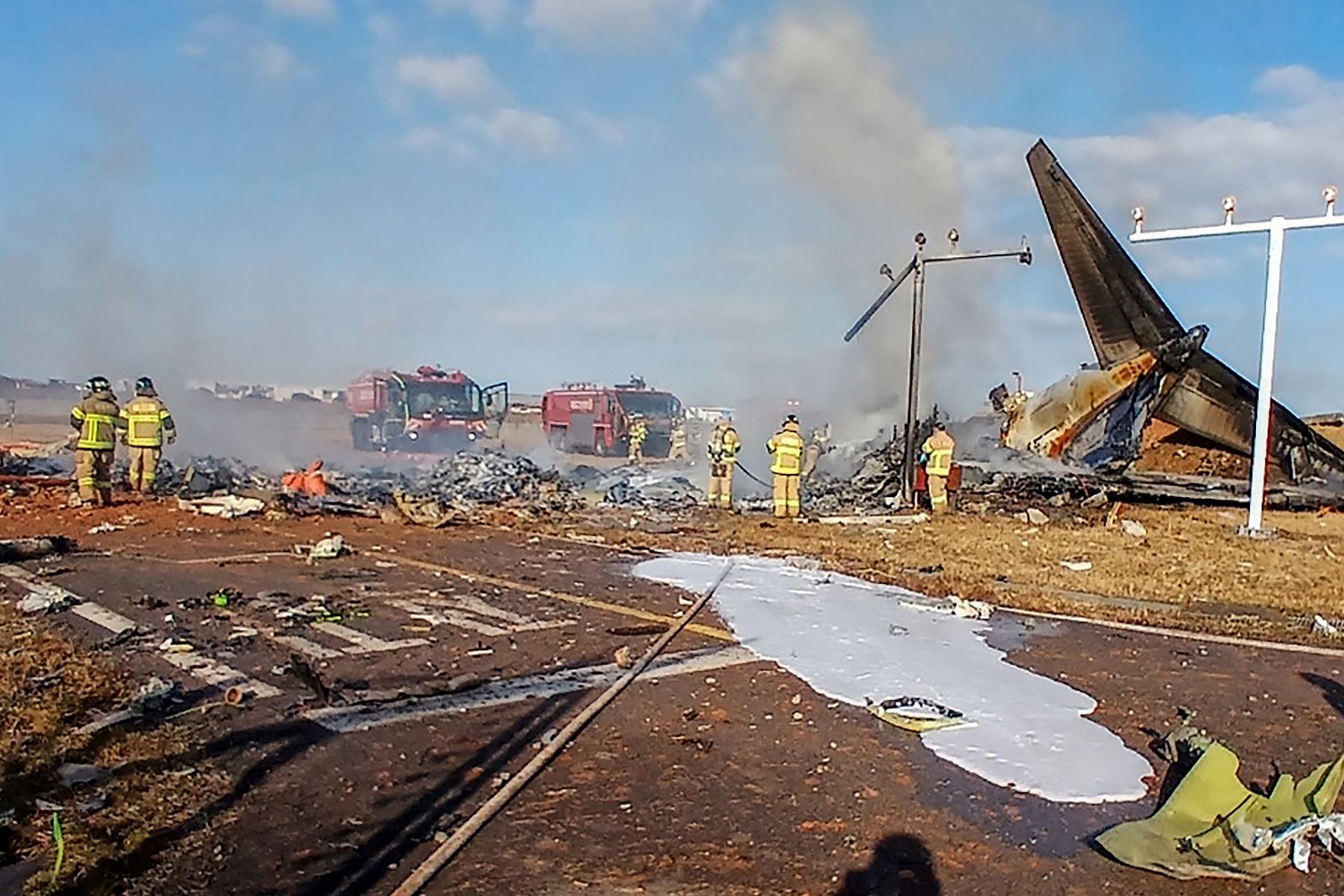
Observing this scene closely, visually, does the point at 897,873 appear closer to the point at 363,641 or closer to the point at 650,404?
the point at 363,641

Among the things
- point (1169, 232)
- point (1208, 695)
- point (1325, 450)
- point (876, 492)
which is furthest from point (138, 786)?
point (1325, 450)

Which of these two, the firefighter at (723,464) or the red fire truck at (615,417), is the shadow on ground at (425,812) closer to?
the firefighter at (723,464)

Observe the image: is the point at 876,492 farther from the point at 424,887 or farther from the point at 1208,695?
the point at 424,887

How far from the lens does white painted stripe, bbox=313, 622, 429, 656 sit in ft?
20.6

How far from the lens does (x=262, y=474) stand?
62.3ft

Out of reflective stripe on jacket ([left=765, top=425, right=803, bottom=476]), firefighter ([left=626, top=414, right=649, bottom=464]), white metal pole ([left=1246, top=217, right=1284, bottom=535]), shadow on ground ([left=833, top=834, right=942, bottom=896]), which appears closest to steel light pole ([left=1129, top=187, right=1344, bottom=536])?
white metal pole ([left=1246, top=217, right=1284, bottom=535])

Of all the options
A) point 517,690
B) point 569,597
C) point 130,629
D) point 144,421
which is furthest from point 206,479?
point 517,690

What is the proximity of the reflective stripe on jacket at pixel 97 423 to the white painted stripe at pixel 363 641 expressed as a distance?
26.2 ft

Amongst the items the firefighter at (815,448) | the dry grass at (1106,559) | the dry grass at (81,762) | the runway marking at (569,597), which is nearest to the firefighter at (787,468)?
the dry grass at (1106,559)

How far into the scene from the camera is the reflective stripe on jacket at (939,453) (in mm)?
→ 15703

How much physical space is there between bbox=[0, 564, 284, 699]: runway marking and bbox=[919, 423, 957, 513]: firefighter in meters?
11.8

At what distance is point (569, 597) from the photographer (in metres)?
8.23

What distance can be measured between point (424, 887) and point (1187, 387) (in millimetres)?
16637

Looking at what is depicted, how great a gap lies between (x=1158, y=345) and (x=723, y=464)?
728 centimetres
